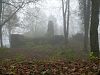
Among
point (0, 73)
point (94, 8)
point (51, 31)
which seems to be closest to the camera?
point (0, 73)

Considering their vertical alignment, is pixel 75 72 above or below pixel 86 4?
below

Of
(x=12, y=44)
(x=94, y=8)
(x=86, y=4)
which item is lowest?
(x=12, y=44)

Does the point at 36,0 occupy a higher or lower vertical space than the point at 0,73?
higher

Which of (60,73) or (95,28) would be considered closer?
(60,73)

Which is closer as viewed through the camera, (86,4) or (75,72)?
(75,72)

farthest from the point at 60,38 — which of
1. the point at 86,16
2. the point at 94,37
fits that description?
the point at 94,37

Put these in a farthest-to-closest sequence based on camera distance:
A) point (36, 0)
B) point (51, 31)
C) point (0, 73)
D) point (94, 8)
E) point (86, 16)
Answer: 1. point (51, 31)
2. point (86, 16)
3. point (36, 0)
4. point (94, 8)
5. point (0, 73)

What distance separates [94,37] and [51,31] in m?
30.3

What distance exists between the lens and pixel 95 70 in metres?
6.25

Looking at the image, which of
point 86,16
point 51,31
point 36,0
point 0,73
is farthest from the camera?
point 51,31

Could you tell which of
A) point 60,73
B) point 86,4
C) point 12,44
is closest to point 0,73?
point 60,73

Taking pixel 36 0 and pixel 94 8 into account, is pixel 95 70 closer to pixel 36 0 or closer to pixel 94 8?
pixel 94 8

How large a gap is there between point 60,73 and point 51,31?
34546 mm

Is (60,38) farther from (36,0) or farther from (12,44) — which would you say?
(36,0)
